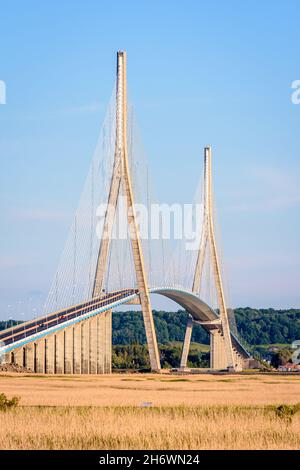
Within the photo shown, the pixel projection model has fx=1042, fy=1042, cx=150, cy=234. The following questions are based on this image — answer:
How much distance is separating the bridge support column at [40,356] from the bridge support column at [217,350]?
68347 mm

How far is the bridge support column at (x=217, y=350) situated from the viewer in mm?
155000

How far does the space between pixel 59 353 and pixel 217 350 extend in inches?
2728

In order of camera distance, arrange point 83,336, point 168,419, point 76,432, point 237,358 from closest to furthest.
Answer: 1. point 76,432
2. point 168,419
3. point 83,336
4. point 237,358

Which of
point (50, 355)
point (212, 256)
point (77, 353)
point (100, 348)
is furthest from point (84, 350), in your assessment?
point (212, 256)

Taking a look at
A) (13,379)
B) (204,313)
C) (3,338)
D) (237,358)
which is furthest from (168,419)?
(237,358)

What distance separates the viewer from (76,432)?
27.2 m

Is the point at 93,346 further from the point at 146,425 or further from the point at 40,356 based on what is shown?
the point at 146,425

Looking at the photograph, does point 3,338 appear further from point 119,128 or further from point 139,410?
point 139,410

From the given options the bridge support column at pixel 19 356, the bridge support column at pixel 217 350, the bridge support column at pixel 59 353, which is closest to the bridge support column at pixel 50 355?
the bridge support column at pixel 59 353

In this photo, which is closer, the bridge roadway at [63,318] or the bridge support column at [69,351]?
the bridge roadway at [63,318]

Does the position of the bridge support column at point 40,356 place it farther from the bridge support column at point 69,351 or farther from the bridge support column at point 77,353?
the bridge support column at point 77,353

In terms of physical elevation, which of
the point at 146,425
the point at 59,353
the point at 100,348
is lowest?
the point at 146,425

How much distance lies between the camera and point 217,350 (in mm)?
157625
